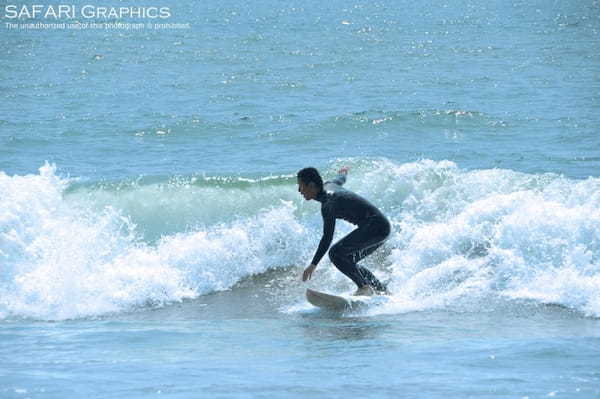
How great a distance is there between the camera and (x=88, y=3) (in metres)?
83.6

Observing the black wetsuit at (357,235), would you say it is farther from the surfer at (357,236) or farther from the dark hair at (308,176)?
the dark hair at (308,176)

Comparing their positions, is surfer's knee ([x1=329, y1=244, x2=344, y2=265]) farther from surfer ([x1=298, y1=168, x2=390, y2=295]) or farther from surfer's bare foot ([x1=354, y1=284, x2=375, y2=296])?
surfer's bare foot ([x1=354, y1=284, x2=375, y2=296])

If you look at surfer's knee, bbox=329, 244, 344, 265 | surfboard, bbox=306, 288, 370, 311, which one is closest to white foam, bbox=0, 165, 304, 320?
surfboard, bbox=306, 288, 370, 311

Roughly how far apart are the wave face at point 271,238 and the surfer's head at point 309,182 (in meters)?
1.35

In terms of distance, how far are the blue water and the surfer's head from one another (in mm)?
1207

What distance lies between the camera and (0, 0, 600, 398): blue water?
7020mm

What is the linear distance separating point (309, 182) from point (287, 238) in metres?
3.11

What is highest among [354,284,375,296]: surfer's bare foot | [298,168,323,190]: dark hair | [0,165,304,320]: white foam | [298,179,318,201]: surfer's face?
[298,168,323,190]: dark hair

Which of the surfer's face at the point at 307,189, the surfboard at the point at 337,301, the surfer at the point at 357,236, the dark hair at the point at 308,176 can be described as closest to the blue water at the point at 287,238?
the surfboard at the point at 337,301

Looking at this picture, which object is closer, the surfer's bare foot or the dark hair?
the dark hair

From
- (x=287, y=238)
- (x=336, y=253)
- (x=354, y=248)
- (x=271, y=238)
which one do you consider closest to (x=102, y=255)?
(x=271, y=238)

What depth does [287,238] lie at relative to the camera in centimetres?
1214

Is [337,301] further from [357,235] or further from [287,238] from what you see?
[287,238]

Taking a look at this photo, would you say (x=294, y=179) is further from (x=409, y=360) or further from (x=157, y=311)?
(x=409, y=360)
